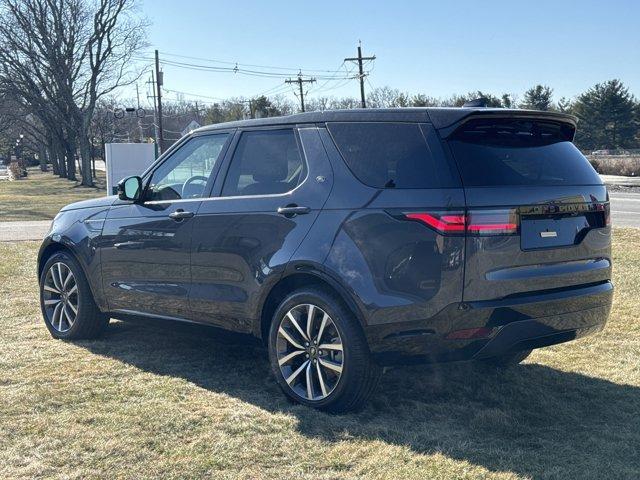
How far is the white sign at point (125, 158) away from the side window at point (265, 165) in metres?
19.6

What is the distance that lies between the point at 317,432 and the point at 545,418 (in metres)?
1.37

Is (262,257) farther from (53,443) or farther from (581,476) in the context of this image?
(581,476)

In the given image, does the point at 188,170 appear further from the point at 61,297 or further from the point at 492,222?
the point at 492,222

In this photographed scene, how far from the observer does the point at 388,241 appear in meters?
4.00

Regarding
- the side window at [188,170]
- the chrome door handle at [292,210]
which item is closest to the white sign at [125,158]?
the side window at [188,170]

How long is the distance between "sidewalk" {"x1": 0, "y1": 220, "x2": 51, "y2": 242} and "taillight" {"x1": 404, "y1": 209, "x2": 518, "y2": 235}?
42.9 ft

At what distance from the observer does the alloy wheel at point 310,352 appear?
4.31 meters

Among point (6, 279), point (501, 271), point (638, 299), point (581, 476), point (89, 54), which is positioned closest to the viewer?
point (581, 476)

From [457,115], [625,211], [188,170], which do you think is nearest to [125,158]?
[625,211]

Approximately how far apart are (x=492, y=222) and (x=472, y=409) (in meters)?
1.29

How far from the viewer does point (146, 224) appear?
5.52 metres

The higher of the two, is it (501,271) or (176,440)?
(501,271)

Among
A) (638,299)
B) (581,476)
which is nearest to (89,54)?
(638,299)

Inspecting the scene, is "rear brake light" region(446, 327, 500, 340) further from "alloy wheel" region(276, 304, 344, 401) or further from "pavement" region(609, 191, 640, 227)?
"pavement" region(609, 191, 640, 227)
